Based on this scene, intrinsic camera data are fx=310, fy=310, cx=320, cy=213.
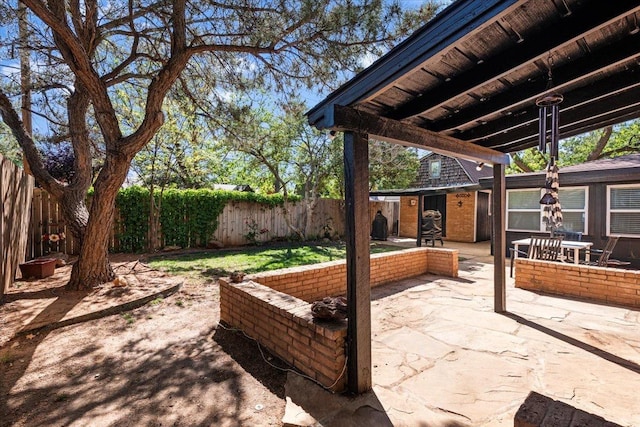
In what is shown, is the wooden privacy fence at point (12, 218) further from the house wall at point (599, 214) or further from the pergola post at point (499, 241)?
the house wall at point (599, 214)

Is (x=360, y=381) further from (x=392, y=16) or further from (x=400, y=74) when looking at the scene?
(x=392, y=16)

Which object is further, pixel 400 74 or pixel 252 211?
pixel 252 211

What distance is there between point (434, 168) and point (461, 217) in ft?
10.9

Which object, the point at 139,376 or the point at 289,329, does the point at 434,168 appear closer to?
the point at 289,329

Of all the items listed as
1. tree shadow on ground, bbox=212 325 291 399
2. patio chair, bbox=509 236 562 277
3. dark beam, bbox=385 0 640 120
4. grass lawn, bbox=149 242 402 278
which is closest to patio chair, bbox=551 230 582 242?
patio chair, bbox=509 236 562 277

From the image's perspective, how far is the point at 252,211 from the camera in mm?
10789

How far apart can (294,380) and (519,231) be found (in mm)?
9731

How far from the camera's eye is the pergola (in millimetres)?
1784

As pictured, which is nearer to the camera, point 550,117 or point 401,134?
point 401,134

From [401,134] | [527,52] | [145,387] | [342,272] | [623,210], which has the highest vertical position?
[527,52]

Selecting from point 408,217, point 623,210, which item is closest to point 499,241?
point 623,210

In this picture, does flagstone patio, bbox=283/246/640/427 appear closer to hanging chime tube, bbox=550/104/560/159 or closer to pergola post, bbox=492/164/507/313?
pergola post, bbox=492/164/507/313

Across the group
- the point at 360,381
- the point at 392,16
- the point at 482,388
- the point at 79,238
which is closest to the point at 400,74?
the point at 360,381

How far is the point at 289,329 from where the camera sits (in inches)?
105
